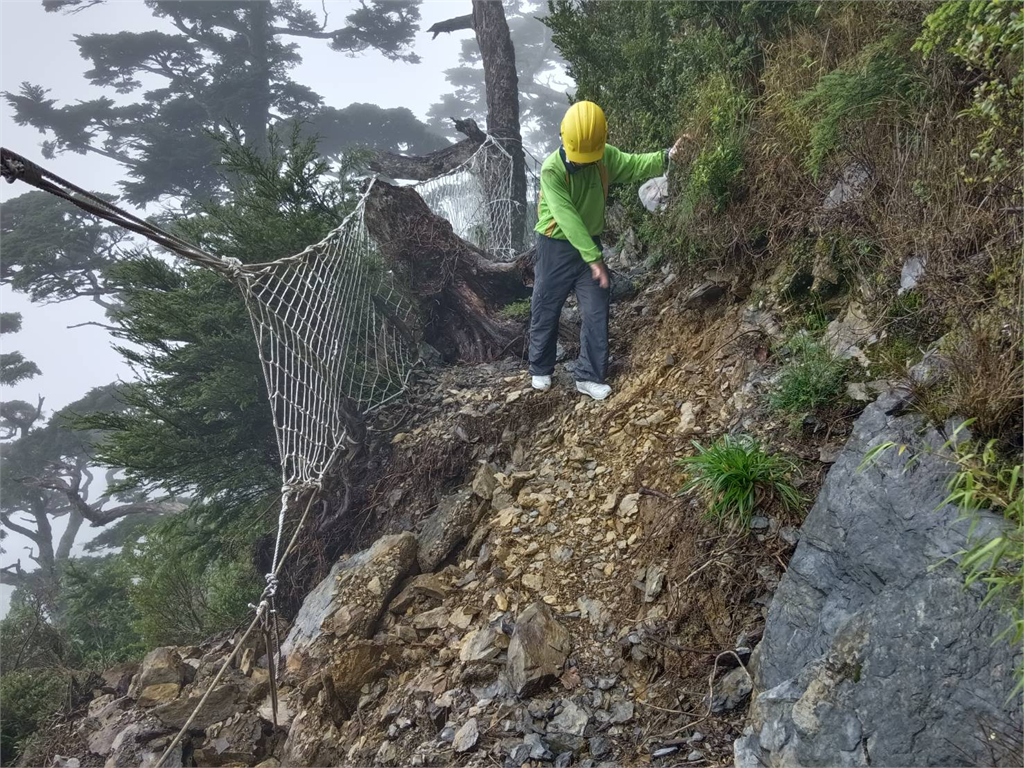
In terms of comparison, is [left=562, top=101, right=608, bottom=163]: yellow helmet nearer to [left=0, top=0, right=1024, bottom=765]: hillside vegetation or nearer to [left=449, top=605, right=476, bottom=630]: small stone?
[left=0, top=0, right=1024, bottom=765]: hillside vegetation

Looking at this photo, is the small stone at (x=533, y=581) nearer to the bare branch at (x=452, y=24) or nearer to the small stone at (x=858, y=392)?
the small stone at (x=858, y=392)

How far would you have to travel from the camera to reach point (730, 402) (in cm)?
272

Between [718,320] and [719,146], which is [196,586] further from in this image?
[719,146]

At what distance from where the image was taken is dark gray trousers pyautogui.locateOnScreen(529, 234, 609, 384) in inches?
139

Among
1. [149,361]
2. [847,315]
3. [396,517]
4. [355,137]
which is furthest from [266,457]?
[355,137]

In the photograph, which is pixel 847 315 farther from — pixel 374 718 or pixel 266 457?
pixel 266 457

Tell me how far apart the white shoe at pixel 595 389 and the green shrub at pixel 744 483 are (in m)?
1.29

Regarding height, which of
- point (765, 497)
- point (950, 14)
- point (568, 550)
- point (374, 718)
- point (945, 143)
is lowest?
point (374, 718)

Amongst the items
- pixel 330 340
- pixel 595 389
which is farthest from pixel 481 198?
pixel 595 389

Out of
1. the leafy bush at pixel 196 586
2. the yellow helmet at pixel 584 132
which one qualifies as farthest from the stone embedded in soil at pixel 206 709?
the yellow helmet at pixel 584 132

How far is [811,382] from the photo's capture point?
7.64ft

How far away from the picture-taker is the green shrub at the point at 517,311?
493 centimetres

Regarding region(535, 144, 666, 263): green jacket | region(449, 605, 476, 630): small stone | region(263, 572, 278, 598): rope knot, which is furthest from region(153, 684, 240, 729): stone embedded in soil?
region(535, 144, 666, 263): green jacket

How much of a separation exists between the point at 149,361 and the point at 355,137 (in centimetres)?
1914
